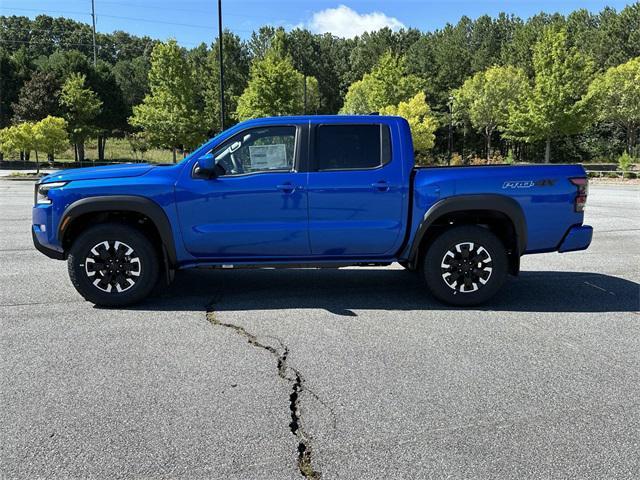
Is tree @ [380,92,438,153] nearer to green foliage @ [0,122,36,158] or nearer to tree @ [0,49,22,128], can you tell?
green foliage @ [0,122,36,158]

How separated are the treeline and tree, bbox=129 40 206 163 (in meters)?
0.08

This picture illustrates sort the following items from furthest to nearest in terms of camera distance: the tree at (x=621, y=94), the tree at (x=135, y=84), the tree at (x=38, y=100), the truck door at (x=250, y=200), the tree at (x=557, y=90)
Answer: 1. the tree at (x=135, y=84)
2. the tree at (x=38, y=100)
3. the tree at (x=621, y=94)
4. the tree at (x=557, y=90)
5. the truck door at (x=250, y=200)

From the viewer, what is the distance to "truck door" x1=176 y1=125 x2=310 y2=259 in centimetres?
538

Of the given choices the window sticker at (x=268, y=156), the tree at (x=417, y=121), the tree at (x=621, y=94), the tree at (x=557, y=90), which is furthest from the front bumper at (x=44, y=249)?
the tree at (x=621, y=94)

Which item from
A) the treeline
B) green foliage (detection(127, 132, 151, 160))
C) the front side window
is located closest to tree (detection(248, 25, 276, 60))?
the treeline

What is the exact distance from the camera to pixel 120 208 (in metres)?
5.34

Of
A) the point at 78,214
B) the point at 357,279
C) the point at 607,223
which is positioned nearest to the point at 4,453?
the point at 78,214

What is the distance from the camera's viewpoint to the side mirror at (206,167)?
5273 millimetres

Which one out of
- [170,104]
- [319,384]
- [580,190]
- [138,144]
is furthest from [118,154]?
[319,384]

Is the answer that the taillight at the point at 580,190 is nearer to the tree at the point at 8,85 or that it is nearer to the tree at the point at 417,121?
the tree at the point at 417,121

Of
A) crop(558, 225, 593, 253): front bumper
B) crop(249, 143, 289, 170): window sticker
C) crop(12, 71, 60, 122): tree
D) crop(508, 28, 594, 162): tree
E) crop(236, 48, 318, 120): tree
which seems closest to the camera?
crop(249, 143, 289, 170): window sticker

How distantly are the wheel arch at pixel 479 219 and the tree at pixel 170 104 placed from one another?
35685mm

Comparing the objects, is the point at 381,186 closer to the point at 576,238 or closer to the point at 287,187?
the point at 287,187

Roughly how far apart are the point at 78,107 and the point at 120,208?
152ft
